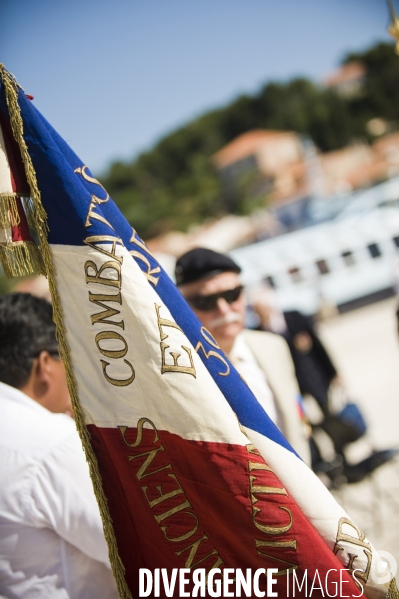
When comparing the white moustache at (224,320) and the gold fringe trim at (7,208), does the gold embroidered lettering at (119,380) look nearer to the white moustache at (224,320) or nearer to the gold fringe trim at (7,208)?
the gold fringe trim at (7,208)

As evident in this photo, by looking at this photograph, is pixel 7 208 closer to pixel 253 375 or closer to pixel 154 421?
pixel 154 421

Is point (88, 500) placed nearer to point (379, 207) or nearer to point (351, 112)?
point (379, 207)

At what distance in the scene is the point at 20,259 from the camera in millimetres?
1629

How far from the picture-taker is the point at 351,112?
294ft

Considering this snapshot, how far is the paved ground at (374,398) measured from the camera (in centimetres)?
418

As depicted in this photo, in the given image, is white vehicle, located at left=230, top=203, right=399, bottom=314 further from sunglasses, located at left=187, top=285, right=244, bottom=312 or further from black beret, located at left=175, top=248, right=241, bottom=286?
sunglasses, located at left=187, top=285, right=244, bottom=312

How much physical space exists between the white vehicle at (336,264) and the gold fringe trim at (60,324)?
57.1 ft

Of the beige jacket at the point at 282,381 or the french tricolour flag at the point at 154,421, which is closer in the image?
the french tricolour flag at the point at 154,421

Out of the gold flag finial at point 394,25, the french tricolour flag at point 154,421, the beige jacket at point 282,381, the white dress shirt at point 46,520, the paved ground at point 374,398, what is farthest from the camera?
the paved ground at point 374,398

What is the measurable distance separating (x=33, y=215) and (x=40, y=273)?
17 cm

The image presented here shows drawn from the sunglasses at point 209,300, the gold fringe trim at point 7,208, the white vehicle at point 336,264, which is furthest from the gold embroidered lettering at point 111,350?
the white vehicle at point 336,264

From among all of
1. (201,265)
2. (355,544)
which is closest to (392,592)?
(355,544)

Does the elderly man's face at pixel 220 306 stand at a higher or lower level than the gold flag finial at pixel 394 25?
lower

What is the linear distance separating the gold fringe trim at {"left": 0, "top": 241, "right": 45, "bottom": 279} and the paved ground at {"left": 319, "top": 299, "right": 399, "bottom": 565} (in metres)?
3.11
